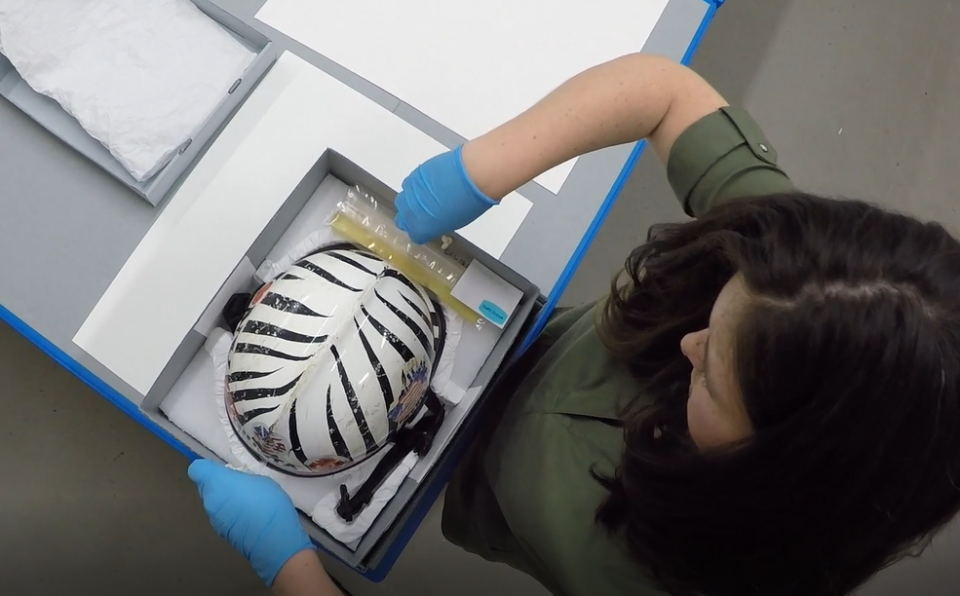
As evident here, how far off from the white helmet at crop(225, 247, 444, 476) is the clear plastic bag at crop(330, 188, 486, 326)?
6 centimetres

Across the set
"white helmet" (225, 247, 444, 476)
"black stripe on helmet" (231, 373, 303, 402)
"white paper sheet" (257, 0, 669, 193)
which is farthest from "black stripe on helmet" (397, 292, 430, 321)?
"white paper sheet" (257, 0, 669, 193)

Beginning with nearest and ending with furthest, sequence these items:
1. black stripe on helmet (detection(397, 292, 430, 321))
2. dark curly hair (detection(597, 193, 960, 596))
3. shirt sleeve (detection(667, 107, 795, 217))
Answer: dark curly hair (detection(597, 193, 960, 596))
shirt sleeve (detection(667, 107, 795, 217))
black stripe on helmet (detection(397, 292, 430, 321))

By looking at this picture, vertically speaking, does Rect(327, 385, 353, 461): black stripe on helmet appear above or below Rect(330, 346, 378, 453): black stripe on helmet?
below

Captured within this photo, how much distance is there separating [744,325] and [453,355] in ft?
1.06

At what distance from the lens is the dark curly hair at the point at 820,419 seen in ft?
0.91

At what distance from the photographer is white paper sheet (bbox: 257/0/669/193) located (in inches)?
25.4

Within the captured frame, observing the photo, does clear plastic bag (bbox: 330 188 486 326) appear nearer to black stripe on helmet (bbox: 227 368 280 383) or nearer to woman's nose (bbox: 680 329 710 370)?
black stripe on helmet (bbox: 227 368 280 383)

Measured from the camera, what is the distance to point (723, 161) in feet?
1.38

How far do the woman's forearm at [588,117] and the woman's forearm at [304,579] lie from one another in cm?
32

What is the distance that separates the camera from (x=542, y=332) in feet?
2.05

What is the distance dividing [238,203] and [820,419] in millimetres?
520

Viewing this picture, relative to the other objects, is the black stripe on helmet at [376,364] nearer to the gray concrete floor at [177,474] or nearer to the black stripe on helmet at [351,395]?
the black stripe on helmet at [351,395]

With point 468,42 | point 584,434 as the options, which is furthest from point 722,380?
point 468,42

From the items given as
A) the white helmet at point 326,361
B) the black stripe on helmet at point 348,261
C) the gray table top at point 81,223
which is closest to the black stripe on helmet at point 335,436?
the white helmet at point 326,361
